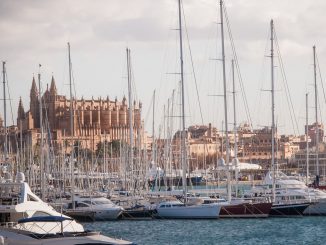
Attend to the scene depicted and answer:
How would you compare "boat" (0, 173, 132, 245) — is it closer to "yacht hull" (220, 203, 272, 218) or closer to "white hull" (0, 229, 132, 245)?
"white hull" (0, 229, 132, 245)

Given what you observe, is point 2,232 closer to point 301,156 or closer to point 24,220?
point 24,220

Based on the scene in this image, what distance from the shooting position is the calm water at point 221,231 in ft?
134

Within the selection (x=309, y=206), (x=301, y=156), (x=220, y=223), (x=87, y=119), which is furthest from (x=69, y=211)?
(x=87, y=119)

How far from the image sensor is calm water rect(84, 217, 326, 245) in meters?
40.9

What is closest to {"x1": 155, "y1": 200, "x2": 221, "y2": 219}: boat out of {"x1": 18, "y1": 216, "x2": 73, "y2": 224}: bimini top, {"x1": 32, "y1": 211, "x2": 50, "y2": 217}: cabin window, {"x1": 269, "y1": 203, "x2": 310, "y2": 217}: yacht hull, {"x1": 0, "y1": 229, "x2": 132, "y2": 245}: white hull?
{"x1": 269, "y1": 203, "x2": 310, "y2": 217}: yacht hull

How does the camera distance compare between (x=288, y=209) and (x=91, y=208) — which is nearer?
(x=288, y=209)

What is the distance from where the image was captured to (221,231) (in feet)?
146

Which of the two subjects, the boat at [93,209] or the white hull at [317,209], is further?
the white hull at [317,209]

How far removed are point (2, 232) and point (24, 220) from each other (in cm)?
143

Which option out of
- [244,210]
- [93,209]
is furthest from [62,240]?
[93,209]

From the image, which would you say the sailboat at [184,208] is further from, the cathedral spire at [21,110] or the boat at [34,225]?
the cathedral spire at [21,110]

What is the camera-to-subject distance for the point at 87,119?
19762 centimetres

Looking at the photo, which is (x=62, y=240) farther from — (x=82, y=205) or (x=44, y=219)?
(x=82, y=205)

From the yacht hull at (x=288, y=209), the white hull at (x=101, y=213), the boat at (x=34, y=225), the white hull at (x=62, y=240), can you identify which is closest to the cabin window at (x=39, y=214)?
the boat at (x=34, y=225)
